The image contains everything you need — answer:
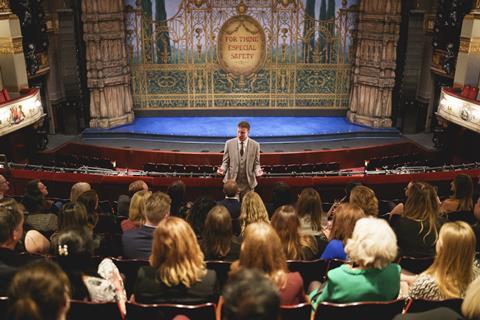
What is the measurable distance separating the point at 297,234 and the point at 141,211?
135cm

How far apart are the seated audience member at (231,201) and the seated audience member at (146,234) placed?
1194mm

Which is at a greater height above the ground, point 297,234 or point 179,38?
point 179,38

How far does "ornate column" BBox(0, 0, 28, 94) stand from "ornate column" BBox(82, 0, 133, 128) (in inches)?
90.8

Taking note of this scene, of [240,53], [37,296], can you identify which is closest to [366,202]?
[37,296]

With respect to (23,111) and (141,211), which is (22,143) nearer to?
(23,111)

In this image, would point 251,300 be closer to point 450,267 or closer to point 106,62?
point 450,267

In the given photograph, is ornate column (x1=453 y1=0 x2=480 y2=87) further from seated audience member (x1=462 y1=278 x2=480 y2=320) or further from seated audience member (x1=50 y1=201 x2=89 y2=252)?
seated audience member (x1=50 y1=201 x2=89 y2=252)

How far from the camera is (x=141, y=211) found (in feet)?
13.3

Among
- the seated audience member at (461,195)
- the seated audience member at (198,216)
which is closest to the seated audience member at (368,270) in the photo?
the seated audience member at (198,216)

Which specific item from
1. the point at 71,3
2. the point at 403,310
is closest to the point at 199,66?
the point at 71,3

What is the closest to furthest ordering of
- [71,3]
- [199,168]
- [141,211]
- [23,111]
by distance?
[141,211]
[199,168]
[23,111]
[71,3]

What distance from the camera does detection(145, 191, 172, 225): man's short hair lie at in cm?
354

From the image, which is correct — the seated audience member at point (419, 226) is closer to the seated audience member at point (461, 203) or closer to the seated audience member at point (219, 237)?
the seated audience member at point (461, 203)

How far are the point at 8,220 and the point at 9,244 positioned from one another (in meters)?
0.16
